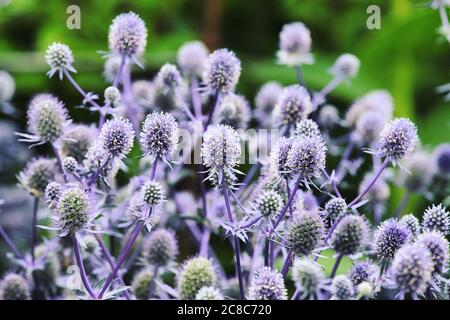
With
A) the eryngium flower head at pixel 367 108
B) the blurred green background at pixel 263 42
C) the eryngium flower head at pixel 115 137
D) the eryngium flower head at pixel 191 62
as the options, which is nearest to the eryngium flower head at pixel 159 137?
the eryngium flower head at pixel 115 137

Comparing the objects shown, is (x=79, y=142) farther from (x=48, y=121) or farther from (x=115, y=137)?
(x=115, y=137)

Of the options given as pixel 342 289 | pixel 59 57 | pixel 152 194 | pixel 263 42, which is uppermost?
pixel 263 42

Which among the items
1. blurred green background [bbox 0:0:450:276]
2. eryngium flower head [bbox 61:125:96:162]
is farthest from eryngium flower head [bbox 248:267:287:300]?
blurred green background [bbox 0:0:450:276]

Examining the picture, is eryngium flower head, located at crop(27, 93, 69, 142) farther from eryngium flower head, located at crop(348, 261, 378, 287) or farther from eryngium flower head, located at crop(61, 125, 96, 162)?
eryngium flower head, located at crop(348, 261, 378, 287)

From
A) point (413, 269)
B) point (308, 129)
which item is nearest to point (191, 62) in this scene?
point (308, 129)

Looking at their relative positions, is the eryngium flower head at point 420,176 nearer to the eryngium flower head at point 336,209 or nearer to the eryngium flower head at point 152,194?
the eryngium flower head at point 336,209

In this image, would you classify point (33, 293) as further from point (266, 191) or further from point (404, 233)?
Result: point (404, 233)
